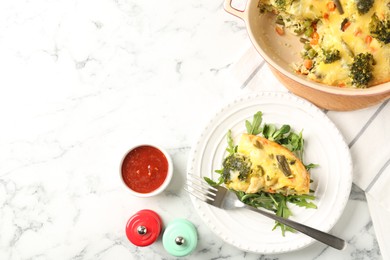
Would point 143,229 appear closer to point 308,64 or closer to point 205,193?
point 205,193

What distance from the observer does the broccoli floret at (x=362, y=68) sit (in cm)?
223

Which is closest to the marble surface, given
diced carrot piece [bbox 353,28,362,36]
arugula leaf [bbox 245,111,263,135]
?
arugula leaf [bbox 245,111,263,135]

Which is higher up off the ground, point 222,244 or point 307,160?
point 307,160

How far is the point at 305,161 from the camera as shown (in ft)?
8.34

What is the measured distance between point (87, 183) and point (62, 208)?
185mm

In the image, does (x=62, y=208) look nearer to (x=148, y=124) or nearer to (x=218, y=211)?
(x=148, y=124)

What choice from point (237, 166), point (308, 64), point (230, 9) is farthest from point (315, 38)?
point (237, 166)

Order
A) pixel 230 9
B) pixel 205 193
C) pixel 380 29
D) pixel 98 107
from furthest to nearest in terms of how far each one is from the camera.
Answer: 1. pixel 98 107
2. pixel 205 193
3. pixel 230 9
4. pixel 380 29

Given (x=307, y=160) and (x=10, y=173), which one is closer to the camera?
(x=307, y=160)

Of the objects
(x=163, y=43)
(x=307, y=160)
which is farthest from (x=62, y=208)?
(x=307, y=160)

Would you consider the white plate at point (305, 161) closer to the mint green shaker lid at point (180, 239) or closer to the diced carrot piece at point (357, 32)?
the mint green shaker lid at point (180, 239)

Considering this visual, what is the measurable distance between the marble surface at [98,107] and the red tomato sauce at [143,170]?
129mm

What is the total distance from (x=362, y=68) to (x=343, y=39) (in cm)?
15

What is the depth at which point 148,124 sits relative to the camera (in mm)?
2719
